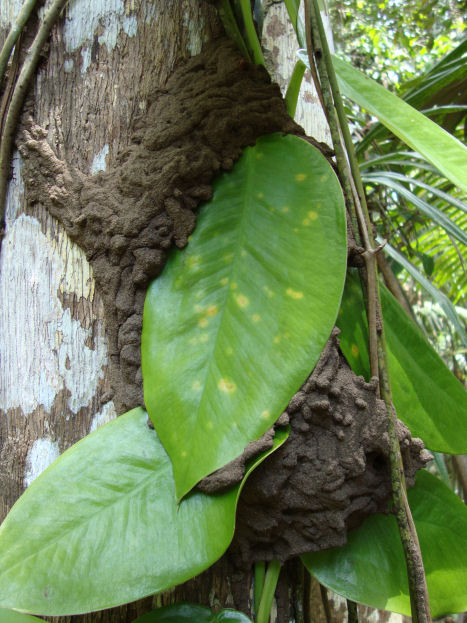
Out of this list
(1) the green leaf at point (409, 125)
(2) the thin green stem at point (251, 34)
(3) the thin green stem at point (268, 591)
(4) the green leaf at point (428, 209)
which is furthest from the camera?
(4) the green leaf at point (428, 209)

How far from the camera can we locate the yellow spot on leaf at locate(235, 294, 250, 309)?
552 millimetres

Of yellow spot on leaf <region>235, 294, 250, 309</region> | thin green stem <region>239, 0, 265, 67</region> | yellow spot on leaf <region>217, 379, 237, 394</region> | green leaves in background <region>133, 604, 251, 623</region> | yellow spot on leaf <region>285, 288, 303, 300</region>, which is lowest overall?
green leaves in background <region>133, 604, 251, 623</region>

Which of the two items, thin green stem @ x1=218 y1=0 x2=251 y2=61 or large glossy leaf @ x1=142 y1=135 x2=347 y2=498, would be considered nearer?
large glossy leaf @ x1=142 y1=135 x2=347 y2=498

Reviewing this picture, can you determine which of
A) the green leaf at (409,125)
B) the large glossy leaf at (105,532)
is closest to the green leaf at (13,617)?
the large glossy leaf at (105,532)

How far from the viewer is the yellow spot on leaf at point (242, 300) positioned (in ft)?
1.81

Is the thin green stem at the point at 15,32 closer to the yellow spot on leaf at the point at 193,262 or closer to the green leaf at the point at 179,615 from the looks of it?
the yellow spot on leaf at the point at 193,262

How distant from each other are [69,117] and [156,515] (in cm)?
49

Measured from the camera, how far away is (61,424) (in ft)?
1.98

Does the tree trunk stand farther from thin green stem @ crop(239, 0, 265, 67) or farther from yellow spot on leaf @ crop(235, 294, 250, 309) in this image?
yellow spot on leaf @ crop(235, 294, 250, 309)

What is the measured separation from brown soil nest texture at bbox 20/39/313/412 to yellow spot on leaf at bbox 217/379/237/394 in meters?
0.12

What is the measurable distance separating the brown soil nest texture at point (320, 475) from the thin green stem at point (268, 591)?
0.7 inches

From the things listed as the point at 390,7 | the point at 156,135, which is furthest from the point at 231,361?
the point at 390,7

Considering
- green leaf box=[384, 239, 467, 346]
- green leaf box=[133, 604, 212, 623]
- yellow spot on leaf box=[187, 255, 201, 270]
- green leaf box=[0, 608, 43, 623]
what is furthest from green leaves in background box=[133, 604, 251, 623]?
green leaf box=[384, 239, 467, 346]

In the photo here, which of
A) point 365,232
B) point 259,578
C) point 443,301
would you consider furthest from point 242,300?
point 443,301
